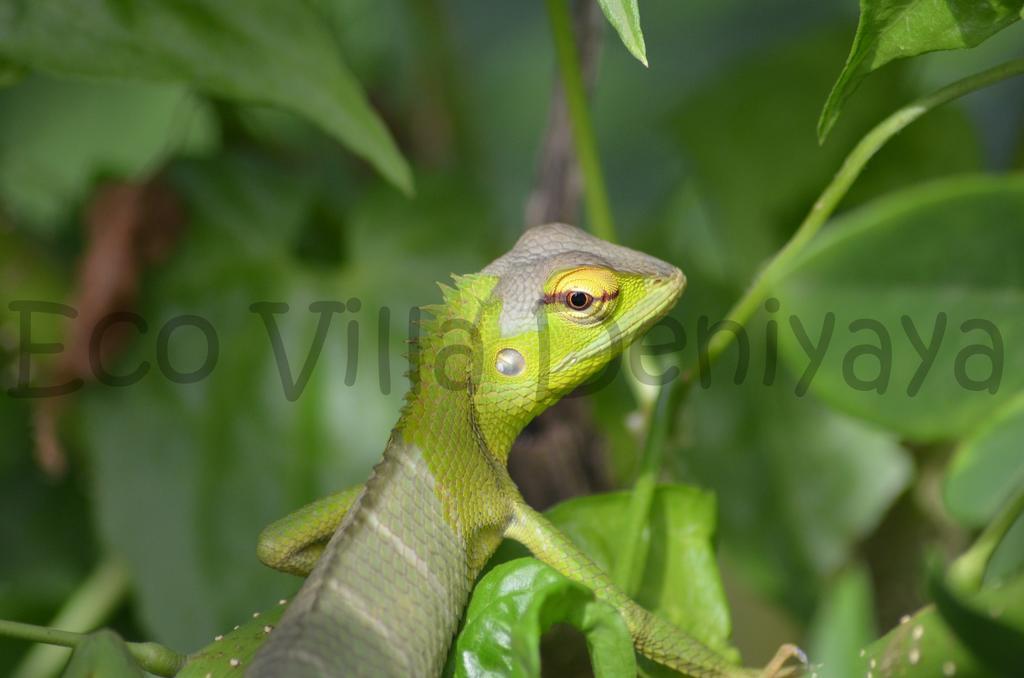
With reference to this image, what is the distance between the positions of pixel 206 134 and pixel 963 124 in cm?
181

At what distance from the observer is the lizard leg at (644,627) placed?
3.86ft

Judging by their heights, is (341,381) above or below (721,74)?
below

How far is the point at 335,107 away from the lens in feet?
4.60

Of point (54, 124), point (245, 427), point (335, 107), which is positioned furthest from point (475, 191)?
point (54, 124)

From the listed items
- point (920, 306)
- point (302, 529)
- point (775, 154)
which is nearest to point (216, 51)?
point (302, 529)

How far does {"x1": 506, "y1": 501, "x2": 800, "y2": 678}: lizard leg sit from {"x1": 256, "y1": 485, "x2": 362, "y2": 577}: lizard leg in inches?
9.5

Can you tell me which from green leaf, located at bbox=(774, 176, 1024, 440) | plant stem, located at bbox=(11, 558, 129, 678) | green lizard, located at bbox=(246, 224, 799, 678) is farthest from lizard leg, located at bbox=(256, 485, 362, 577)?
plant stem, located at bbox=(11, 558, 129, 678)

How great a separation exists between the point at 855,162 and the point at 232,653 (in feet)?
2.62

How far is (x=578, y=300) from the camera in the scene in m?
1.36

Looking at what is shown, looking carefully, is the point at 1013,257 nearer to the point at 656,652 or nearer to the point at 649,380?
the point at 649,380

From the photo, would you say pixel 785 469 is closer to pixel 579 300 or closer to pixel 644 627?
pixel 579 300

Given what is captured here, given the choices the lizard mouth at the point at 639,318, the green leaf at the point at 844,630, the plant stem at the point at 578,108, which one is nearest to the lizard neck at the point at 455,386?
the lizard mouth at the point at 639,318

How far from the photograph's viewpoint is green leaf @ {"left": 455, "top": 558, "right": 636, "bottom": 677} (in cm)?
100

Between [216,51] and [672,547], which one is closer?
[672,547]
